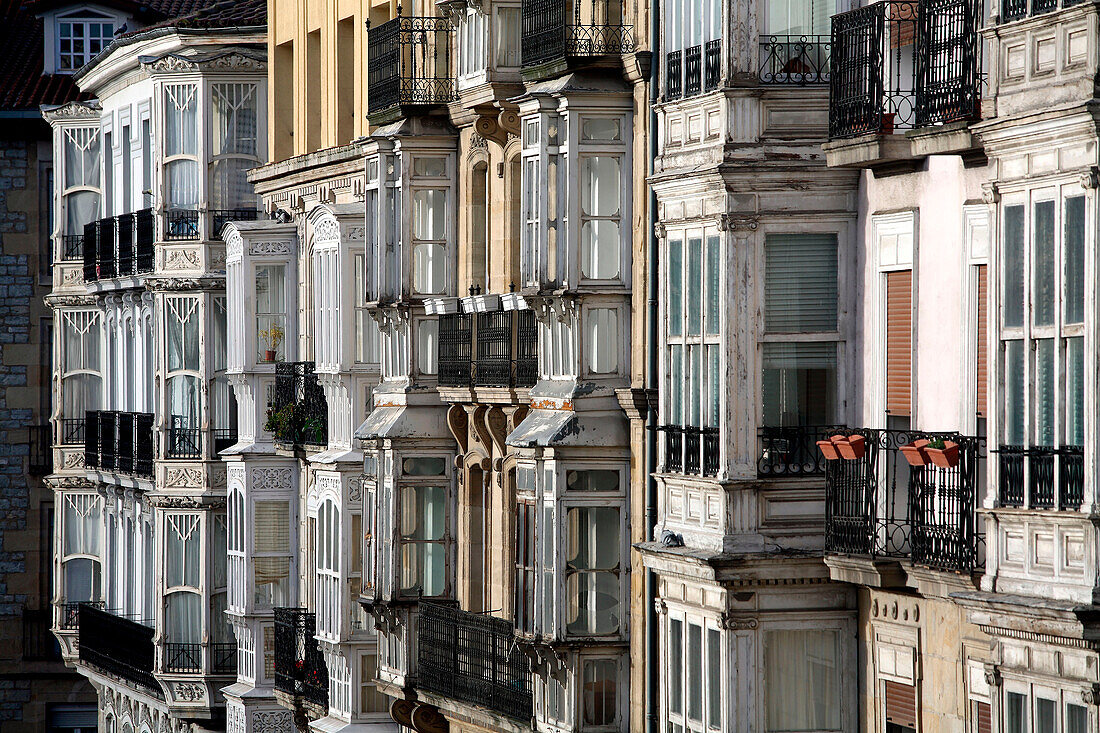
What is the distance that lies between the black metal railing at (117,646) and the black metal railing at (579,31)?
2070cm

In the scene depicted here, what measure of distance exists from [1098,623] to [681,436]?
7.82 m

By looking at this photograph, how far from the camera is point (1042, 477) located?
19.3 meters

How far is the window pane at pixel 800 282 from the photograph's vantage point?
80.5 ft

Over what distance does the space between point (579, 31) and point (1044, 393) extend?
11.0 metres

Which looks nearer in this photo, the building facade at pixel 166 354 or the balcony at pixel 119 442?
the building facade at pixel 166 354

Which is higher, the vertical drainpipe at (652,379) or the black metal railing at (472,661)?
the vertical drainpipe at (652,379)

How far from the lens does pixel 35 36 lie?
61.4 meters

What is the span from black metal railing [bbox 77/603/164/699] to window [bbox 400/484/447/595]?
13081mm

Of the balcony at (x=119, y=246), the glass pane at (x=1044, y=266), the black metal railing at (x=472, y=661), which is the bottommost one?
the black metal railing at (x=472, y=661)

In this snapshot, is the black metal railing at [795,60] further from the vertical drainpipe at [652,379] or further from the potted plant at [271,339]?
the potted plant at [271,339]

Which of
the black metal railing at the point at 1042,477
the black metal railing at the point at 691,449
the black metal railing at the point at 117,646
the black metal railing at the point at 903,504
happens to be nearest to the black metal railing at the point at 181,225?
the black metal railing at the point at 117,646

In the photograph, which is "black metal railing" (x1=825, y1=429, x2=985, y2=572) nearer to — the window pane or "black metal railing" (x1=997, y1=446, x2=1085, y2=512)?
"black metal railing" (x1=997, y1=446, x2=1085, y2=512)

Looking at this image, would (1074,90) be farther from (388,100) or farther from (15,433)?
(15,433)

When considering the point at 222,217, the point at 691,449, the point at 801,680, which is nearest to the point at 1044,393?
the point at 801,680
